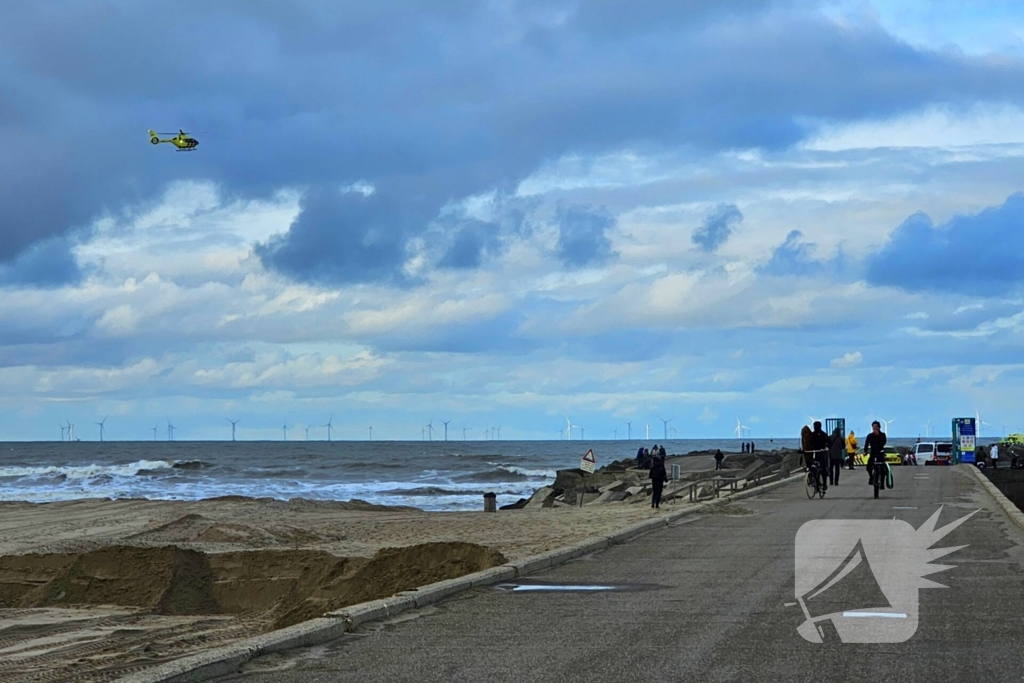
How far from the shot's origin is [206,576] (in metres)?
20.7

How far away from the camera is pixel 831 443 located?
30.9 m

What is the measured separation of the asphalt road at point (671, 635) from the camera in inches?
302

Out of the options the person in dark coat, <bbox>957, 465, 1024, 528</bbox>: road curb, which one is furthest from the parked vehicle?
the person in dark coat

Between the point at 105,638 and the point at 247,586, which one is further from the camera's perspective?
the point at 247,586

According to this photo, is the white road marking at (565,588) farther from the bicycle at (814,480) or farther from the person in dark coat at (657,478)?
the bicycle at (814,480)

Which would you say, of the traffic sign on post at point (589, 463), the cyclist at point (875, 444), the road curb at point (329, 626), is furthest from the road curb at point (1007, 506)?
the traffic sign on post at point (589, 463)

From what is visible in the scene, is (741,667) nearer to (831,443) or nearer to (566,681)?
(566,681)

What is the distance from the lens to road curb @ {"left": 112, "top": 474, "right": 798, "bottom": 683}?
24.7 ft

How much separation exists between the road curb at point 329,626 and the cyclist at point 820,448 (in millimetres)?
11658

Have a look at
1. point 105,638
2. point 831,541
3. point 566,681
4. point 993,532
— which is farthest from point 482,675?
point 993,532

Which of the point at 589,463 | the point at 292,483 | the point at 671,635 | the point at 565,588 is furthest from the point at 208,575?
the point at 292,483

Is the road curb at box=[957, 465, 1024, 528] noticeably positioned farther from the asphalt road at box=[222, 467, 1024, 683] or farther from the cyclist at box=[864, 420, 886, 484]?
the asphalt road at box=[222, 467, 1024, 683]

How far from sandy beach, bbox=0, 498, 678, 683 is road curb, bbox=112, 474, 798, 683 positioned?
121 centimetres

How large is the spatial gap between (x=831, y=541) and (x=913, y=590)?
495 cm
